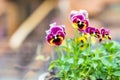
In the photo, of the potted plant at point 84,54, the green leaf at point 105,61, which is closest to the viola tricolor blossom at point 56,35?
the potted plant at point 84,54

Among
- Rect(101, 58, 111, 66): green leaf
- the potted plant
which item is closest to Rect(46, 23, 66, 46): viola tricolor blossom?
the potted plant

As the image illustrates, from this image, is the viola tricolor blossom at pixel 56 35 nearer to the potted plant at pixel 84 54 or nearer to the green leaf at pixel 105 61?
the potted plant at pixel 84 54

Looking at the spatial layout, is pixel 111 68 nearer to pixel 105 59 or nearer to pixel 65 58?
pixel 105 59

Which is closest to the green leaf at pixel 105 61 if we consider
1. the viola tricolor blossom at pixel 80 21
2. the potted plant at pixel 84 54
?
the potted plant at pixel 84 54

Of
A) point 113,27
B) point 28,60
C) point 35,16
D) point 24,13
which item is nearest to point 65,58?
point 28,60

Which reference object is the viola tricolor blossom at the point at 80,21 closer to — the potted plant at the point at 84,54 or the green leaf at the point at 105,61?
the potted plant at the point at 84,54

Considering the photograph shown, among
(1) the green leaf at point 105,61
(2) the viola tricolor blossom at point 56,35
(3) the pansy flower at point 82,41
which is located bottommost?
(1) the green leaf at point 105,61

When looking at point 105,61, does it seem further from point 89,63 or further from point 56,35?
point 56,35

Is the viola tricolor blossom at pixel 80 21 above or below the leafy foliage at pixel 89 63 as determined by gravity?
above

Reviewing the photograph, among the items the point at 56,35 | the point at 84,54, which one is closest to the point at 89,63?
the point at 84,54
